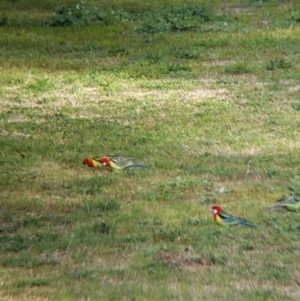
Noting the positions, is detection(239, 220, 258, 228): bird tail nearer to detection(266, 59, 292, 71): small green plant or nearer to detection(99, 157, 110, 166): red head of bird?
detection(99, 157, 110, 166): red head of bird

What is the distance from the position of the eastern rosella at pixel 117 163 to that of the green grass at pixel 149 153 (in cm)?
12

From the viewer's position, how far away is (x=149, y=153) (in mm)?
8820

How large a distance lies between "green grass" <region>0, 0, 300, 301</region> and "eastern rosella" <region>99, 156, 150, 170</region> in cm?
12

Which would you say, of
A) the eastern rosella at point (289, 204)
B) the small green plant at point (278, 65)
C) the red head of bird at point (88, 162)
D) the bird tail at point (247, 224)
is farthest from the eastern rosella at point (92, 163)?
the small green plant at point (278, 65)

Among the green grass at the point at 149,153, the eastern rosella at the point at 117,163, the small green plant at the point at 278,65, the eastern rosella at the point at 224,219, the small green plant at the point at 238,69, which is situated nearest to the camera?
the green grass at the point at 149,153

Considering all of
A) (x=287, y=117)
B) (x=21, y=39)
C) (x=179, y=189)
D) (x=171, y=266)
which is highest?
(x=171, y=266)

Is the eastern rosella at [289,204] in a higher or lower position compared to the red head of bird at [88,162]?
higher

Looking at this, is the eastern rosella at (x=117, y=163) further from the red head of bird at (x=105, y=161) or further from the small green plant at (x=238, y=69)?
the small green plant at (x=238, y=69)

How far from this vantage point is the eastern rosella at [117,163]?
325 inches

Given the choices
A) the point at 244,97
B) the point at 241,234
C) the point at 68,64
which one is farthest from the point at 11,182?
the point at 68,64

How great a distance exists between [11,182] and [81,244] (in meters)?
1.71

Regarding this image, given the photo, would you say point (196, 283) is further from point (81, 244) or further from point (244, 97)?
point (244, 97)

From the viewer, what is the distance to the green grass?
5922 millimetres

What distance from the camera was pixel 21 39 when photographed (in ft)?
48.7
